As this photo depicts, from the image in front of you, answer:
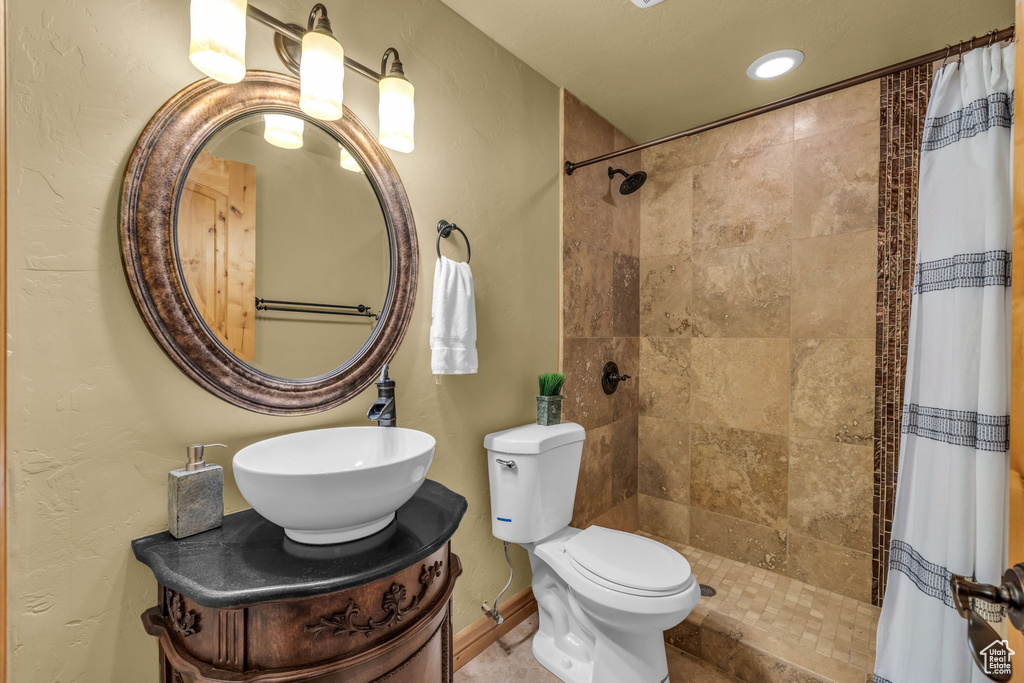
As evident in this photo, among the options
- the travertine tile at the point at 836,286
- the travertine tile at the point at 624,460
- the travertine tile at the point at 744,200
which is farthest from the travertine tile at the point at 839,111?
the travertine tile at the point at 624,460

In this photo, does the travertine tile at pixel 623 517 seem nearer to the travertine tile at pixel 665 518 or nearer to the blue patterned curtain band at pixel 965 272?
the travertine tile at pixel 665 518

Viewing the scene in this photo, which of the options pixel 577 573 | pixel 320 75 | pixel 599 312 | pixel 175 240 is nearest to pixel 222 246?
pixel 175 240

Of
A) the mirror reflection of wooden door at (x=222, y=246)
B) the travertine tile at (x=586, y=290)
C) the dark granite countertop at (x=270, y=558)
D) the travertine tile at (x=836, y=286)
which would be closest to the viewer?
the dark granite countertop at (x=270, y=558)

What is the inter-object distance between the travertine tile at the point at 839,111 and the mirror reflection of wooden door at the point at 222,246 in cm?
225

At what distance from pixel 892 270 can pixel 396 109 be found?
2062 millimetres

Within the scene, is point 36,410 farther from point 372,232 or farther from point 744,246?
point 744,246

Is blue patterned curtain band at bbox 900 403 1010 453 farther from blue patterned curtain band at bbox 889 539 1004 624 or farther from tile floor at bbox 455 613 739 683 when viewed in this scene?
tile floor at bbox 455 613 739 683

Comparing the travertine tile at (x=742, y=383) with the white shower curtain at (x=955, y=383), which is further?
the travertine tile at (x=742, y=383)

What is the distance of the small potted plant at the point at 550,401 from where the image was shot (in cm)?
189

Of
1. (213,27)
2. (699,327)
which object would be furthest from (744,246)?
(213,27)

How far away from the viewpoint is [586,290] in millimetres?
2260

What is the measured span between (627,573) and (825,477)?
1.23m

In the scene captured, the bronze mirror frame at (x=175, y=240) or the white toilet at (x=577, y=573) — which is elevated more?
the bronze mirror frame at (x=175, y=240)

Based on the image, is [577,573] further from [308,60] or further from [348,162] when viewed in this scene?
[308,60]
